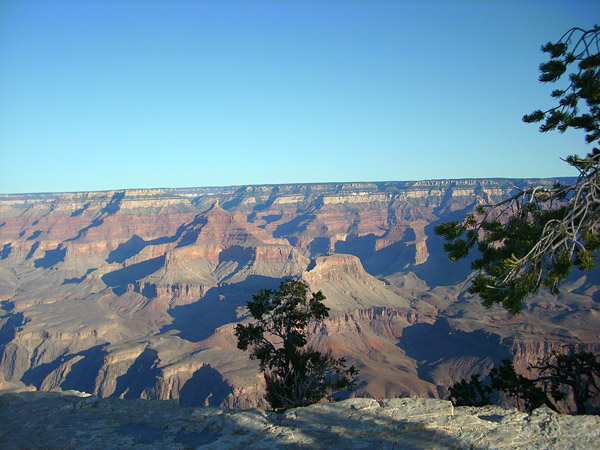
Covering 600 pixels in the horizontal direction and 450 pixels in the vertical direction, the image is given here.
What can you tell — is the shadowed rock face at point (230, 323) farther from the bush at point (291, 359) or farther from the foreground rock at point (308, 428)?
the foreground rock at point (308, 428)

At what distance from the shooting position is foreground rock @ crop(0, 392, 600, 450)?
31.0 feet

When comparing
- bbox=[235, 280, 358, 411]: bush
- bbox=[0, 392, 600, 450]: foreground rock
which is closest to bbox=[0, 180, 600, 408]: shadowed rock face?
bbox=[235, 280, 358, 411]: bush

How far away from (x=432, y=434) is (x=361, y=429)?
5.10 ft

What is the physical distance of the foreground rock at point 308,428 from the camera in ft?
31.0

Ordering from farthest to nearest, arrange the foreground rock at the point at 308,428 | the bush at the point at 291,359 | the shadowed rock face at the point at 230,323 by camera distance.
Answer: the shadowed rock face at the point at 230,323 → the bush at the point at 291,359 → the foreground rock at the point at 308,428

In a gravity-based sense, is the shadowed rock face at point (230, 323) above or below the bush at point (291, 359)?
below

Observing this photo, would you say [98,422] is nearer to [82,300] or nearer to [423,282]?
[82,300]

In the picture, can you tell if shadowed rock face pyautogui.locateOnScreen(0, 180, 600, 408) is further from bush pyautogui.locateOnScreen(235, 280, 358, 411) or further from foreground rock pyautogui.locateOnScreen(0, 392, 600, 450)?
foreground rock pyautogui.locateOnScreen(0, 392, 600, 450)

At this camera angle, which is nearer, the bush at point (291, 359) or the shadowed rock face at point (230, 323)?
the bush at point (291, 359)

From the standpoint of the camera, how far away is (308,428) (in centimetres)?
1047

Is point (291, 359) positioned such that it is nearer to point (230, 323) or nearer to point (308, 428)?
point (308, 428)

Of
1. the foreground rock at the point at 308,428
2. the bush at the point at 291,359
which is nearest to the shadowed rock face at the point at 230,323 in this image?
the bush at the point at 291,359

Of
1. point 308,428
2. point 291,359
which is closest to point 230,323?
point 291,359

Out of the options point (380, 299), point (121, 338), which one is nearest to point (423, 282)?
point (380, 299)
